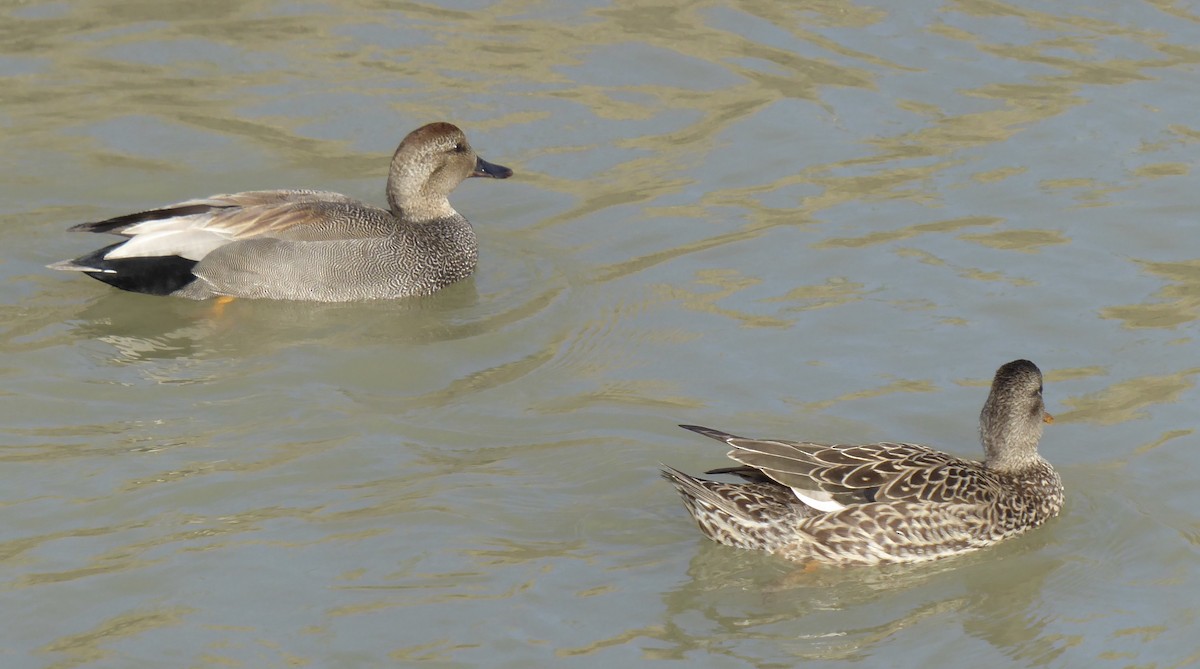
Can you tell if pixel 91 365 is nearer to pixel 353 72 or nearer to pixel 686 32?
pixel 353 72

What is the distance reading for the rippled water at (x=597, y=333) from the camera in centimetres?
680

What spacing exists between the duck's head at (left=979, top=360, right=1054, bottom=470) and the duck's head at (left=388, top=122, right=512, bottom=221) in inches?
169

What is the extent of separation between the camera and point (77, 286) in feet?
33.9

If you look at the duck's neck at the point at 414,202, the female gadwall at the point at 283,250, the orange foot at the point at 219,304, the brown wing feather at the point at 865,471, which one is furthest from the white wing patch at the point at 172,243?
the brown wing feather at the point at 865,471

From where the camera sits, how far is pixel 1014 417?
7758 mm

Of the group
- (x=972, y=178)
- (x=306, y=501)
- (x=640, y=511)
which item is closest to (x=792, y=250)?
(x=972, y=178)

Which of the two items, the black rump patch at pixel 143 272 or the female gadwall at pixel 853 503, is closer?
the female gadwall at pixel 853 503

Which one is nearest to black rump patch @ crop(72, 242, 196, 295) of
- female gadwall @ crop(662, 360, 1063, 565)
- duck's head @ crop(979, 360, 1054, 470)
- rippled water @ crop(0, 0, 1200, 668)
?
rippled water @ crop(0, 0, 1200, 668)

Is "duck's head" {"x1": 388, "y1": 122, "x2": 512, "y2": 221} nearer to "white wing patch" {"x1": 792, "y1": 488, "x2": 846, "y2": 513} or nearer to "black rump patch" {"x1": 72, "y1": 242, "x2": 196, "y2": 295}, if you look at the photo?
"black rump patch" {"x1": 72, "y1": 242, "x2": 196, "y2": 295}

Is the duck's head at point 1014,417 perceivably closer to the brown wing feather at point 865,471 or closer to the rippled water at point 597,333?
the brown wing feather at point 865,471

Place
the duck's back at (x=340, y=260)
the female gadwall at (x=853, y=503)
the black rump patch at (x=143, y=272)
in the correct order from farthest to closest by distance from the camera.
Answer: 1. the duck's back at (x=340, y=260)
2. the black rump patch at (x=143, y=272)
3. the female gadwall at (x=853, y=503)

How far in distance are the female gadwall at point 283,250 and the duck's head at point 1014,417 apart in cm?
400

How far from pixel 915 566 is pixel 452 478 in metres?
2.06

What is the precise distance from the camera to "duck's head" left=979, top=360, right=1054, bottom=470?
7.73 m
